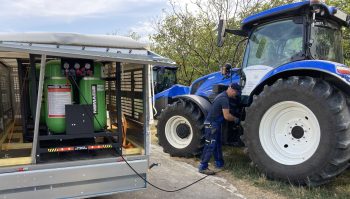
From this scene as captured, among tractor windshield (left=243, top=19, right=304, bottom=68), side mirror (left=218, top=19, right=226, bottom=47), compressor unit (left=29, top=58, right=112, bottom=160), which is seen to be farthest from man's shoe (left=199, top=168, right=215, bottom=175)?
side mirror (left=218, top=19, right=226, bottom=47)

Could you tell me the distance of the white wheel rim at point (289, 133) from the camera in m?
4.69

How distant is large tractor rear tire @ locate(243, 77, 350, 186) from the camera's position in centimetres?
430

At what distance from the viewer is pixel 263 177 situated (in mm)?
5074

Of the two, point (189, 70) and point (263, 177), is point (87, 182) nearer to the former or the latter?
point (263, 177)

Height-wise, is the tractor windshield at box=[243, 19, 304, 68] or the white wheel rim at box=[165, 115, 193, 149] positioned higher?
the tractor windshield at box=[243, 19, 304, 68]

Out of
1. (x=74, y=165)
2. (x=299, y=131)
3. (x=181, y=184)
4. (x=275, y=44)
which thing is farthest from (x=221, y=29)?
(x=74, y=165)

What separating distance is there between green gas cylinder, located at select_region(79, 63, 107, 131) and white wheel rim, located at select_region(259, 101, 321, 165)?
7.67ft

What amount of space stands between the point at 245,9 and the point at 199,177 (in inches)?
373

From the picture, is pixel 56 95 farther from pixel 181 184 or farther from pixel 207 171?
pixel 207 171

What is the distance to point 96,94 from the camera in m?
4.16

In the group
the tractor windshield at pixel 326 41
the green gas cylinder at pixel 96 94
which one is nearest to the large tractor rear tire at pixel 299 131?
the tractor windshield at pixel 326 41

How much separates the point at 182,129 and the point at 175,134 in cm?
30

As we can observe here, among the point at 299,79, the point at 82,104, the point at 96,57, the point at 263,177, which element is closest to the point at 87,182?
the point at 82,104

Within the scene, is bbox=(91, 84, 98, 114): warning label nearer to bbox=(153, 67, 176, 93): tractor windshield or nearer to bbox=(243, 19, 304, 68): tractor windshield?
bbox=(243, 19, 304, 68): tractor windshield
